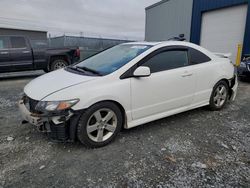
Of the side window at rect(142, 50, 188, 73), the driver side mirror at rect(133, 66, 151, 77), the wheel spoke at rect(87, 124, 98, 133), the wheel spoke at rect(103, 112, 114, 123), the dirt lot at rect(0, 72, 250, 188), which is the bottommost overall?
the dirt lot at rect(0, 72, 250, 188)

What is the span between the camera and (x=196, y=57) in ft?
12.0

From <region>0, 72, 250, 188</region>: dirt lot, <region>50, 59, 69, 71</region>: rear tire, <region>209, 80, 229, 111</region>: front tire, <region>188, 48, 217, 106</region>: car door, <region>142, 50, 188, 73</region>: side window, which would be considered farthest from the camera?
<region>50, 59, 69, 71</region>: rear tire

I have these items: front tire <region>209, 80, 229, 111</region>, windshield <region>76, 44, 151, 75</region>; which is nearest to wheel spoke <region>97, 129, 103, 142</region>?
windshield <region>76, 44, 151, 75</region>

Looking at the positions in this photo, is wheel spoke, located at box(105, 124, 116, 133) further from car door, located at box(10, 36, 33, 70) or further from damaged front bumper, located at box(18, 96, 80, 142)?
car door, located at box(10, 36, 33, 70)

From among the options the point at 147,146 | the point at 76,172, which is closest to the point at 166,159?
the point at 147,146

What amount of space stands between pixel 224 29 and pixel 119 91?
33.1ft

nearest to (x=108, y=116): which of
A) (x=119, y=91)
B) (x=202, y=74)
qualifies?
(x=119, y=91)

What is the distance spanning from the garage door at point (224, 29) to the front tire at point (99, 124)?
377 inches

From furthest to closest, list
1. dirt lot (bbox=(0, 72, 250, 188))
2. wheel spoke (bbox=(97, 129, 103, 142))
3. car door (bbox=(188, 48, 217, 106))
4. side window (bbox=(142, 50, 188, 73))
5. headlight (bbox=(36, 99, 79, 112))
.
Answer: car door (bbox=(188, 48, 217, 106))
side window (bbox=(142, 50, 188, 73))
wheel spoke (bbox=(97, 129, 103, 142))
headlight (bbox=(36, 99, 79, 112))
dirt lot (bbox=(0, 72, 250, 188))

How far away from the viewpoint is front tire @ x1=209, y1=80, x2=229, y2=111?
3.97 metres

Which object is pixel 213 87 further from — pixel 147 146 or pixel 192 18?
pixel 192 18

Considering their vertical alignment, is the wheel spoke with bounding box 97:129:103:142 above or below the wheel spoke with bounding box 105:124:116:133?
below

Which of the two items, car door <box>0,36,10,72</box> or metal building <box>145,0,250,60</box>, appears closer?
car door <box>0,36,10,72</box>

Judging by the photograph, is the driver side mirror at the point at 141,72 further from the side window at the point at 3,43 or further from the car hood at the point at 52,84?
the side window at the point at 3,43
